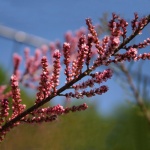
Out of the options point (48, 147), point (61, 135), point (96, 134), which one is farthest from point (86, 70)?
point (96, 134)

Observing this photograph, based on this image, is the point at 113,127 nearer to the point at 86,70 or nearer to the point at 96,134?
the point at 96,134

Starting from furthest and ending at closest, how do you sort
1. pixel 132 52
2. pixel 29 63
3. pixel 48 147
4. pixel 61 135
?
pixel 61 135, pixel 48 147, pixel 29 63, pixel 132 52

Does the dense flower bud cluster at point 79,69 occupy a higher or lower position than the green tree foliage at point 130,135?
lower

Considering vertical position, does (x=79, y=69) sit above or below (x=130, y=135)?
below

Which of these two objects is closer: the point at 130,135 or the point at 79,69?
the point at 79,69

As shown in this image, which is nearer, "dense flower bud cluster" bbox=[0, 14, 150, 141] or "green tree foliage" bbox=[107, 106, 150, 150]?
Result: "dense flower bud cluster" bbox=[0, 14, 150, 141]

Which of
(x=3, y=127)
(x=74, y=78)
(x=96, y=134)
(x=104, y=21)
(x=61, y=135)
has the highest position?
(x=96, y=134)

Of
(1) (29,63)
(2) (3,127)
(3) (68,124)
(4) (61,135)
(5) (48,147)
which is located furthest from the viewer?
(3) (68,124)

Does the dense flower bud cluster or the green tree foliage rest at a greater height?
the green tree foliage

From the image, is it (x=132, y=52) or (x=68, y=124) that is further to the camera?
(x=68, y=124)

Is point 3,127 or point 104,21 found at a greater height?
point 104,21

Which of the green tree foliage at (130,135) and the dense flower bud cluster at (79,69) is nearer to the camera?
the dense flower bud cluster at (79,69)
